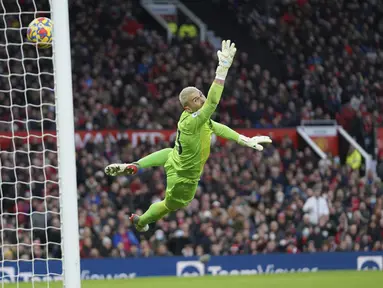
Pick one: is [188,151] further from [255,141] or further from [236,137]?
[255,141]

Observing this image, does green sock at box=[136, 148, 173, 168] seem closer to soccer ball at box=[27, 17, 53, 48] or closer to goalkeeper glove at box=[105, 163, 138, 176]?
goalkeeper glove at box=[105, 163, 138, 176]

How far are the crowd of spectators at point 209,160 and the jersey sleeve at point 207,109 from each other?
618cm

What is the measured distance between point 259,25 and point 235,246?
36.3 feet

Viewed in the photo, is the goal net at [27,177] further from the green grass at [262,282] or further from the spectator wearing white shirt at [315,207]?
the spectator wearing white shirt at [315,207]

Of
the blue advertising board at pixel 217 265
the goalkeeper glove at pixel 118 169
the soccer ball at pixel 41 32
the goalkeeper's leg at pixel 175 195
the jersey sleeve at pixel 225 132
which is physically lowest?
the blue advertising board at pixel 217 265

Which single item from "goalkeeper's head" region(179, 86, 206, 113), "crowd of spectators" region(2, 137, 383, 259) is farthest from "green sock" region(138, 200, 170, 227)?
"crowd of spectators" region(2, 137, 383, 259)

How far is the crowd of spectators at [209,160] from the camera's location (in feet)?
64.5

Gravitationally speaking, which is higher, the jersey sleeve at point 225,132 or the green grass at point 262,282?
the jersey sleeve at point 225,132

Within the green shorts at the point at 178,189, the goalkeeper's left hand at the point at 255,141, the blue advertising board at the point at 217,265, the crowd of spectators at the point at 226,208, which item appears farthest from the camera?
the crowd of spectators at the point at 226,208

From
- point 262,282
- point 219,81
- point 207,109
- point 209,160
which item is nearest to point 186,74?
point 209,160

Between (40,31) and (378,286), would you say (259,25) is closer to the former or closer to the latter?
(378,286)

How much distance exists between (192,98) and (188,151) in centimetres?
70

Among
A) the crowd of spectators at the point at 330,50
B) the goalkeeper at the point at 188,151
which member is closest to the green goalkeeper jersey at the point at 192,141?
the goalkeeper at the point at 188,151

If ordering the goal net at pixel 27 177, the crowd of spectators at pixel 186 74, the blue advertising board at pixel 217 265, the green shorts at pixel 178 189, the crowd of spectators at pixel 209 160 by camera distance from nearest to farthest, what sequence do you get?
1. the green shorts at pixel 178 189
2. the goal net at pixel 27 177
3. the blue advertising board at pixel 217 265
4. the crowd of spectators at pixel 209 160
5. the crowd of spectators at pixel 186 74
